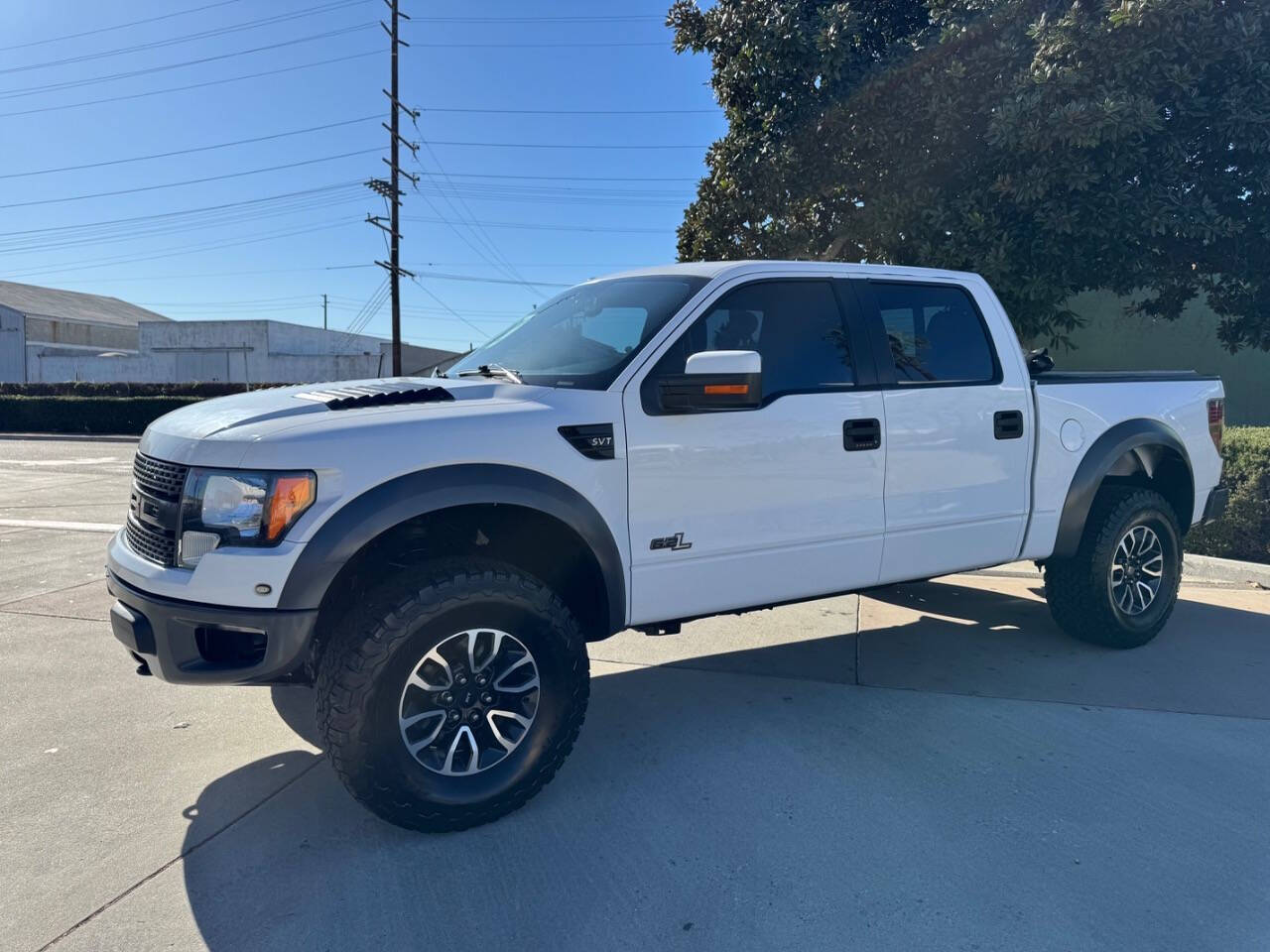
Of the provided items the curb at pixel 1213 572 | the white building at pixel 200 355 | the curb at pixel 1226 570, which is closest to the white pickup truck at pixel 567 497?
the curb at pixel 1213 572

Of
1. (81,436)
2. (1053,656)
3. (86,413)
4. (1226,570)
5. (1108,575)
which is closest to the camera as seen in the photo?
(1108,575)

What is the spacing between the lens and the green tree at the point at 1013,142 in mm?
6980

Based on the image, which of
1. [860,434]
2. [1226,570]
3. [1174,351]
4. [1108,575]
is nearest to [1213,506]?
[1108,575]

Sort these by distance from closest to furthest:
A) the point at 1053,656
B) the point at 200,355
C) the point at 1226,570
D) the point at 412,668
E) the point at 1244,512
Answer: the point at 412,668, the point at 1053,656, the point at 1226,570, the point at 1244,512, the point at 200,355

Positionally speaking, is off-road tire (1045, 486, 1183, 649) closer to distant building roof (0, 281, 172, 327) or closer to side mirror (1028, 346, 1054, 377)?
side mirror (1028, 346, 1054, 377)

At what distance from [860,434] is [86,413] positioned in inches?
1121

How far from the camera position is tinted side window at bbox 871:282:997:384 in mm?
4082

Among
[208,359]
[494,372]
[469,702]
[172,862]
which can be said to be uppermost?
[208,359]

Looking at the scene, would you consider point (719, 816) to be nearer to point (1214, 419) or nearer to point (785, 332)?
point (785, 332)

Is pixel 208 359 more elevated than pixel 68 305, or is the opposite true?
pixel 68 305

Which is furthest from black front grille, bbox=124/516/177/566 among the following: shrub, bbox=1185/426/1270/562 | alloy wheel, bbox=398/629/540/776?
shrub, bbox=1185/426/1270/562

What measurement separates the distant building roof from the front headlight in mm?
57528

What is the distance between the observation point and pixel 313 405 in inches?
119

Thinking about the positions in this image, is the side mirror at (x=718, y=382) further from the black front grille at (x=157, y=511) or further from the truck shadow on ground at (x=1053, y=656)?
the truck shadow on ground at (x=1053, y=656)
